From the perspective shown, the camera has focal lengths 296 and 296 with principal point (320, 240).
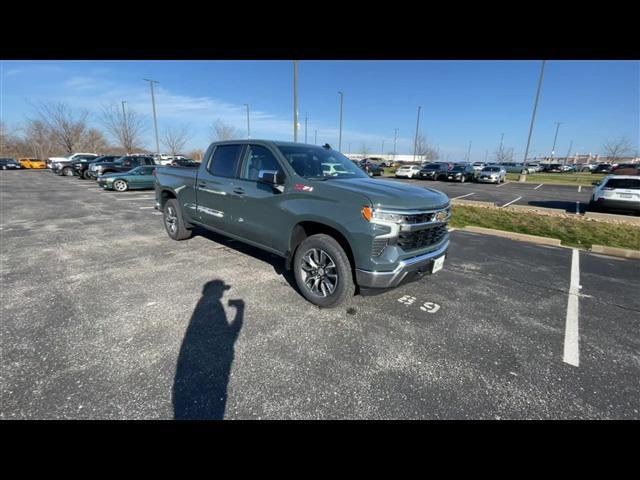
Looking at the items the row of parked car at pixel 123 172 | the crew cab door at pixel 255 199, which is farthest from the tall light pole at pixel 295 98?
the crew cab door at pixel 255 199

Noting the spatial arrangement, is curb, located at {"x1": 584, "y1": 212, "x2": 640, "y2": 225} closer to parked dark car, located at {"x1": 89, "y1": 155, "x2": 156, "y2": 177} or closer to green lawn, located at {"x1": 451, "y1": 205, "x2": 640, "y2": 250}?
green lawn, located at {"x1": 451, "y1": 205, "x2": 640, "y2": 250}

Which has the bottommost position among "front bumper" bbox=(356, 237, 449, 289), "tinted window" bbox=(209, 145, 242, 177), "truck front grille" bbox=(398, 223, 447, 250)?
"front bumper" bbox=(356, 237, 449, 289)

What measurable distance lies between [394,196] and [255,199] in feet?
6.44

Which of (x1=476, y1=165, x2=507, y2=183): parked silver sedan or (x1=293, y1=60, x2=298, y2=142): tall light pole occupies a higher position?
(x1=293, y1=60, x2=298, y2=142): tall light pole

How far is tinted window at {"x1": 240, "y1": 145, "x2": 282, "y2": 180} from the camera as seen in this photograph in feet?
13.5

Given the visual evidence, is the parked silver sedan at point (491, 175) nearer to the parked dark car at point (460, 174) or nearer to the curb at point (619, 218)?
the parked dark car at point (460, 174)

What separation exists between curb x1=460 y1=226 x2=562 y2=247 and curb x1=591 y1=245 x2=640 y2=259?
609mm

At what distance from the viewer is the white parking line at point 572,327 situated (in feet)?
9.03

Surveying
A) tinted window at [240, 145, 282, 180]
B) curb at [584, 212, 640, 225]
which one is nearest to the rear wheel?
tinted window at [240, 145, 282, 180]

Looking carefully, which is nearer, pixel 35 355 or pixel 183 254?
pixel 35 355
